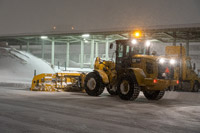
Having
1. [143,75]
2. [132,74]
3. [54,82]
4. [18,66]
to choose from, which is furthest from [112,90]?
[18,66]

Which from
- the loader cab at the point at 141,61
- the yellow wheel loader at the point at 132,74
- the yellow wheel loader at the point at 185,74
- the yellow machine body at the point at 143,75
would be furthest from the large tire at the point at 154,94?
the yellow wheel loader at the point at 185,74

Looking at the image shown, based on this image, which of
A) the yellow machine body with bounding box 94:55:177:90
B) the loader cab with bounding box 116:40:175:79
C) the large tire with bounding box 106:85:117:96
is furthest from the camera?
the large tire with bounding box 106:85:117:96

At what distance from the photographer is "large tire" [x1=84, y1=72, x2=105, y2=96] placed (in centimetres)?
1262

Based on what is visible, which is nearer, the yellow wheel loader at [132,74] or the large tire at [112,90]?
the yellow wheel loader at [132,74]

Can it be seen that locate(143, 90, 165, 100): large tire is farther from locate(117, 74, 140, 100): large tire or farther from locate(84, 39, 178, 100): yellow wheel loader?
locate(117, 74, 140, 100): large tire

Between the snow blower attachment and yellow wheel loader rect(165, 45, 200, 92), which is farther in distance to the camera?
yellow wheel loader rect(165, 45, 200, 92)

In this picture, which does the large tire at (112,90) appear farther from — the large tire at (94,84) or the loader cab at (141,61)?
the loader cab at (141,61)

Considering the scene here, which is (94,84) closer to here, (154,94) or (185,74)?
(154,94)

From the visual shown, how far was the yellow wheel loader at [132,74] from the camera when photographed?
10.9m

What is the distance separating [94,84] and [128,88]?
7.68ft

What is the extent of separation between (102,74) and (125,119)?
5.88 m

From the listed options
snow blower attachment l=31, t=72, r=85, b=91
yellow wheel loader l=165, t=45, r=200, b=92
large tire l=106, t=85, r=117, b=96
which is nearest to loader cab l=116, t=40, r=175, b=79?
large tire l=106, t=85, r=117, b=96

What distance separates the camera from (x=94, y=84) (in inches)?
510

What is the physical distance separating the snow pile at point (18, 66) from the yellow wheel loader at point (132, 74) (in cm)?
1426
